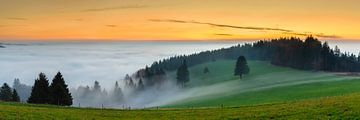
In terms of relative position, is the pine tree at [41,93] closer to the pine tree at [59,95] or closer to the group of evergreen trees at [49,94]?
the group of evergreen trees at [49,94]

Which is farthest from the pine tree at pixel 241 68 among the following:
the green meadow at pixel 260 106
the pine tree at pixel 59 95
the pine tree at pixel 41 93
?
the pine tree at pixel 41 93

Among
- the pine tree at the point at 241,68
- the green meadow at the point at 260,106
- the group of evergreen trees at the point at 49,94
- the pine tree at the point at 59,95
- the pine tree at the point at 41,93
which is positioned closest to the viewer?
the green meadow at the point at 260,106

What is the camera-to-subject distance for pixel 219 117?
4909 centimetres

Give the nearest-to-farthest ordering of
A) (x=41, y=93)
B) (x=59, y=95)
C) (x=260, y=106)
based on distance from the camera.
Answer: (x=260, y=106), (x=41, y=93), (x=59, y=95)

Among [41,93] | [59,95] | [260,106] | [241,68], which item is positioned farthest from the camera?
[241,68]

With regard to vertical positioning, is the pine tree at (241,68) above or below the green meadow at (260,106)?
above

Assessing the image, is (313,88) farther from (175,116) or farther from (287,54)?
(287,54)

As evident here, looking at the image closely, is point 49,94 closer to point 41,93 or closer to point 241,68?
point 41,93

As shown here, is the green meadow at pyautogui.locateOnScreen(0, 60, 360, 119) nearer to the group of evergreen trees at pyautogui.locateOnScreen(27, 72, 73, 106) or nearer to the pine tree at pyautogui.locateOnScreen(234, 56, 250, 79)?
the pine tree at pyautogui.locateOnScreen(234, 56, 250, 79)

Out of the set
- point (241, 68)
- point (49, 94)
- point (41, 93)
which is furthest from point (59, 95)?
point (241, 68)

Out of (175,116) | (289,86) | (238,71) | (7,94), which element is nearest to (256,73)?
(238,71)

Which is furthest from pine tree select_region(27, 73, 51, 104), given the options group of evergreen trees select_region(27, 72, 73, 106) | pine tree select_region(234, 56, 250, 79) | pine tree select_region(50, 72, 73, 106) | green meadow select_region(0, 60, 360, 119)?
pine tree select_region(234, 56, 250, 79)

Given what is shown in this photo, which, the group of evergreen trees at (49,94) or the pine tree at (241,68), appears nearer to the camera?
the group of evergreen trees at (49,94)

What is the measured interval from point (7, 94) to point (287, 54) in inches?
4680
